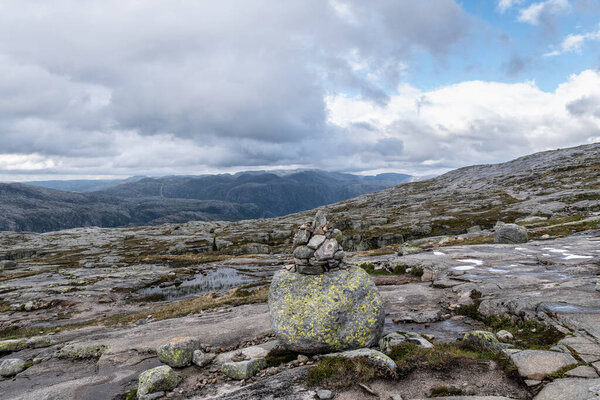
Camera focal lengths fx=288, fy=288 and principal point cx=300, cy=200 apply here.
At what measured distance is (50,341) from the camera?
74.2ft

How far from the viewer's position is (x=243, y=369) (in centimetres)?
1288

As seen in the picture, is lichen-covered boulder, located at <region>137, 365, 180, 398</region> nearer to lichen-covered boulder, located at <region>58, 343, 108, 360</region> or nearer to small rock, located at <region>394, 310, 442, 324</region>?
lichen-covered boulder, located at <region>58, 343, 108, 360</region>

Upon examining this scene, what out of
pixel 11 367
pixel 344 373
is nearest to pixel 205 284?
pixel 11 367

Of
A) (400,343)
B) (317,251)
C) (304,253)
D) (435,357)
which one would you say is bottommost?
(400,343)

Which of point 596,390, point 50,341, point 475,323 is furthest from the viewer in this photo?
point 50,341

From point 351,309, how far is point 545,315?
406 inches

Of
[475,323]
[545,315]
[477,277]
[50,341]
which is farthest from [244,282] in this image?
[545,315]

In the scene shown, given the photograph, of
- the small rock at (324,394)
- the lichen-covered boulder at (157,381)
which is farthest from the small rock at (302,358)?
the lichen-covered boulder at (157,381)

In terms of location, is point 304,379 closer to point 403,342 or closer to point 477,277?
point 403,342

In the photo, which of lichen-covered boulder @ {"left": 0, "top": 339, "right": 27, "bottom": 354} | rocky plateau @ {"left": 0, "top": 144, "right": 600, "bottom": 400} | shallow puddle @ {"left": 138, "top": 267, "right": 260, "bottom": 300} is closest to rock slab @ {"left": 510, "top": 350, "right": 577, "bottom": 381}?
rocky plateau @ {"left": 0, "top": 144, "right": 600, "bottom": 400}

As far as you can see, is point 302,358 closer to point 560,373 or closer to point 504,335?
point 560,373

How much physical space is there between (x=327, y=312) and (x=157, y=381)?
26.4ft

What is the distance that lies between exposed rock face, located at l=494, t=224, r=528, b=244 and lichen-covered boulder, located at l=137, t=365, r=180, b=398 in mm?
47135

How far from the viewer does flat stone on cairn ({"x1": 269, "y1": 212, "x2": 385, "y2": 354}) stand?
543 inches
